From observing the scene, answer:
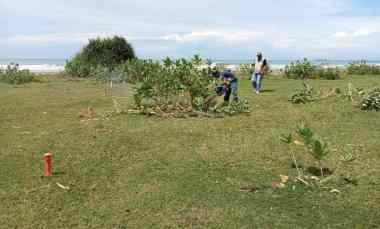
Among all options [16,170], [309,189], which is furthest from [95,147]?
[309,189]

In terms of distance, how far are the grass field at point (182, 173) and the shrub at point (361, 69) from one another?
16795 mm

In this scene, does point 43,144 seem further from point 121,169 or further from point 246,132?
point 246,132

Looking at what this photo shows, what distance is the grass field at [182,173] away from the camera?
4.66 m

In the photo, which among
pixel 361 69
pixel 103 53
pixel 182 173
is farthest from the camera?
pixel 103 53

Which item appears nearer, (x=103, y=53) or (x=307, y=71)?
(x=307, y=71)

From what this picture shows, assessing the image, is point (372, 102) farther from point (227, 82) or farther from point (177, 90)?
point (177, 90)

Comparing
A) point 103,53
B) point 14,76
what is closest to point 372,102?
point 14,76

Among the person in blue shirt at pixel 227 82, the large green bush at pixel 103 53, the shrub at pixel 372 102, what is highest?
the large green bush at pixel 103 53

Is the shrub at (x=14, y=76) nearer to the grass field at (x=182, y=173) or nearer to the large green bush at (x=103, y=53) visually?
the large green bush at (x=103, y=53)

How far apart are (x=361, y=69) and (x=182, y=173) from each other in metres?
21.9

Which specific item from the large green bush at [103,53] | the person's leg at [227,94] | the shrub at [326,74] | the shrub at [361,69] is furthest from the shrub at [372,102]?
the large green bush at [103,53]

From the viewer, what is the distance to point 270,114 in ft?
31.8

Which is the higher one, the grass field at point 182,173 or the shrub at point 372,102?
the shrub at point 372,102

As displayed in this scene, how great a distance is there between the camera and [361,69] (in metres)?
25.5
